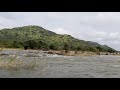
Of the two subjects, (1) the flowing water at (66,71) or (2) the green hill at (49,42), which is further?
(2) the green hill at (49,42)

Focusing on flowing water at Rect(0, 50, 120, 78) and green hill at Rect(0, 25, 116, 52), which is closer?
flowing water at Rect(0, 50, 120, 78)

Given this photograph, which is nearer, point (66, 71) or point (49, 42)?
point (66, 71)
